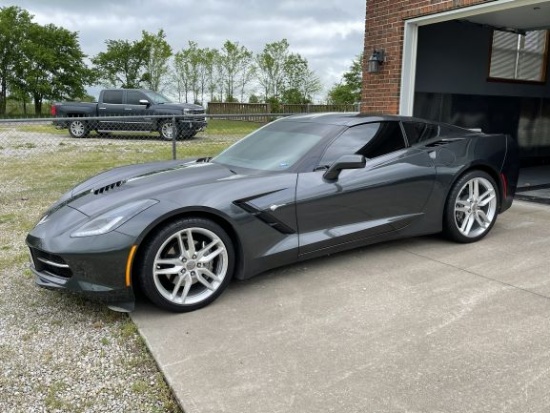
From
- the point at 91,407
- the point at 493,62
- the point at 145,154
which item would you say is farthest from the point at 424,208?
the point at 145,154

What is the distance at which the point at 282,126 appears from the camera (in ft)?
14.5

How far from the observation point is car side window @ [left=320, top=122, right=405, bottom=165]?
12.7 feet

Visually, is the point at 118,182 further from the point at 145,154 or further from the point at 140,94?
the point at 140,94

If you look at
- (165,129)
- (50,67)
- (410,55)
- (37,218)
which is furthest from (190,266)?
(50,67)

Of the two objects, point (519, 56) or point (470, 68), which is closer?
point (470, 68)

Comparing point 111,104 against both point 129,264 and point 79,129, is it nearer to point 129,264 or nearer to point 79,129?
point 79,129

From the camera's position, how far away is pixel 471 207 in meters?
4.55

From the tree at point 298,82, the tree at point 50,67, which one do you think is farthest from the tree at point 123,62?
the tree at point 298,82

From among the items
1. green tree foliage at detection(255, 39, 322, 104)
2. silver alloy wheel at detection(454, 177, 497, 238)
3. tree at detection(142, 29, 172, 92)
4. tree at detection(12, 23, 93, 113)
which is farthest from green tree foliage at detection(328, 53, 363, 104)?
silver alloy wheel at detection(454, 177, 497, 238)

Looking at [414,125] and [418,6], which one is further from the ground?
[418,6]

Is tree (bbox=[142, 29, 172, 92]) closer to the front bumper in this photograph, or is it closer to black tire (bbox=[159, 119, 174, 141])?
black tire (bbox=[159, 119, 174, 141])

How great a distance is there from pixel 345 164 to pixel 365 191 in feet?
1.20

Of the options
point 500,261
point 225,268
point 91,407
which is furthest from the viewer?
point 500,261

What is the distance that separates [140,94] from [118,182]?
1312 centimetres
